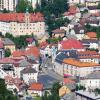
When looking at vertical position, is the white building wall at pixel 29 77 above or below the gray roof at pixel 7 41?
below

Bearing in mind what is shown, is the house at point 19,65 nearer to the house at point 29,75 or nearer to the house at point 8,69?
the house at point 8,69

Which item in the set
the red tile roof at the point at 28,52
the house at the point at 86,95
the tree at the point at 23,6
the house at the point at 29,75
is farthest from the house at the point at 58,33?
the house at the point at 86,95

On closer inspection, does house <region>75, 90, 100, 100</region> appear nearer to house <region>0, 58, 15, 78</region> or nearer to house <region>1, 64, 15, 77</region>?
house <region>0, 58, 15, 78</region>

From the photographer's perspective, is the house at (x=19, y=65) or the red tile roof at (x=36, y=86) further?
the house at (x=19, y=65)

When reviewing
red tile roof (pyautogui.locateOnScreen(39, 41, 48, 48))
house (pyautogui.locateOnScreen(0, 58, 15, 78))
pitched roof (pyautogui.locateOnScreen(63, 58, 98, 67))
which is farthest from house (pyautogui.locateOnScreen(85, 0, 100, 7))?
house (pyautogui.locateOnScreen(0, 58, 15, 78))

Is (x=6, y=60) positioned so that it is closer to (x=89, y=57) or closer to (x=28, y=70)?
(x=28, y=70)

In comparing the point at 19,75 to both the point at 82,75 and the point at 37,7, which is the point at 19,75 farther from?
the point at 37,7
